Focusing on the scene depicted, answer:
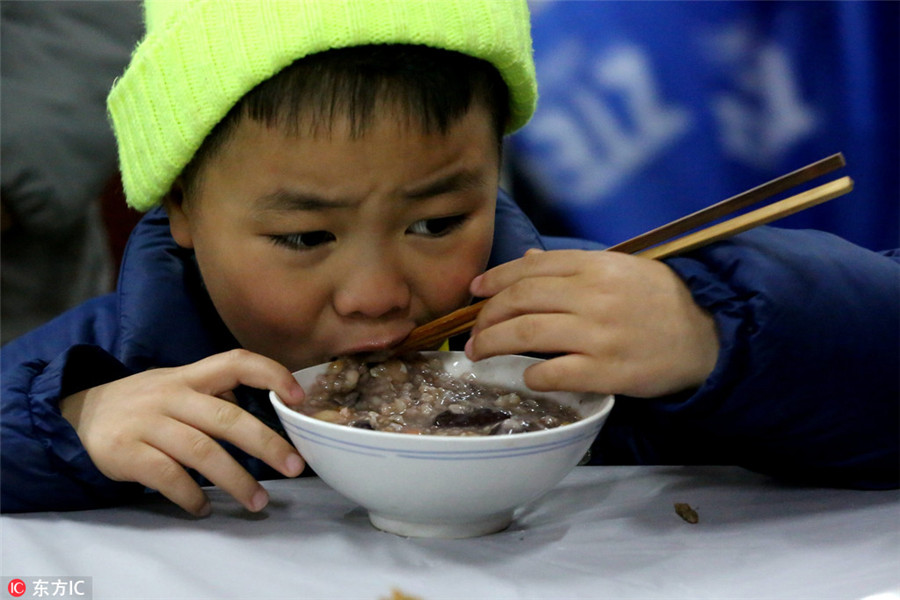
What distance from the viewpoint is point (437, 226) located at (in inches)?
42.9

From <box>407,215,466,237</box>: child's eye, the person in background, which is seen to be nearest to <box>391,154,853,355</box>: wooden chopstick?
<box>407,215,466,237</box>: child's eye

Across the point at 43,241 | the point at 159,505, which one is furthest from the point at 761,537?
the point at 43,241

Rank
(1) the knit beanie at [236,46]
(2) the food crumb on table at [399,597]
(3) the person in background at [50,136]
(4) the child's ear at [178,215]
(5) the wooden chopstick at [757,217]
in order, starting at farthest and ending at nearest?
1. (3) the person in background at [50,136]
2. (4) the child's ear at [178,215]
3. (1) the knit beanie at [236,46]
4. (5) the wooden chopstick at [757,217]
5. (2) the food crumb on table at [399,597]

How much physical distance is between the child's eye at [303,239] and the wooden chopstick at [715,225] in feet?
0.54

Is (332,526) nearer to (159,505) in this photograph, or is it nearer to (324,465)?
(324,465)

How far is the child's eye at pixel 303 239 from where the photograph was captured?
1.03m

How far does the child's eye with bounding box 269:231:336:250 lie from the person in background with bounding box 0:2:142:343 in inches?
50.1

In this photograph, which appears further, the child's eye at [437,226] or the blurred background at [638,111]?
the blurred background at [638,111]

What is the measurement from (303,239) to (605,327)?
387 millimetres

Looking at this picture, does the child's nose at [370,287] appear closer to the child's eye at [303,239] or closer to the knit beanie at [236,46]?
the child's eye at [303,239]

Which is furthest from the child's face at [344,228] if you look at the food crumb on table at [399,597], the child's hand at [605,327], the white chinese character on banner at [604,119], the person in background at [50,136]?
the person in background at [50,136]

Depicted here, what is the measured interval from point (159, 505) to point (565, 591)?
19.9 inches

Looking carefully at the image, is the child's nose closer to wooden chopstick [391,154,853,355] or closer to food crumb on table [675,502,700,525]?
wooden chopstick [391,154,853,355]

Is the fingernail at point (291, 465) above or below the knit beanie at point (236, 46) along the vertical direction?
below
